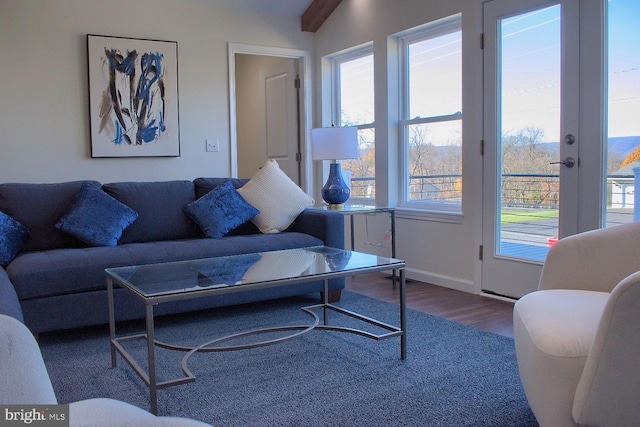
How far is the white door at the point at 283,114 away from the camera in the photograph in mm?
5836

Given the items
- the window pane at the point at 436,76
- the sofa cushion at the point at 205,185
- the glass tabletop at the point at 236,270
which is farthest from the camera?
the window pane at the point at 436,76

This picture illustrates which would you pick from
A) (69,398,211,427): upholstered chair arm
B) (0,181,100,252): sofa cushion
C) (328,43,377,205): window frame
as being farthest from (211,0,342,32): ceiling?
(69,398,211,427): upholstered chair arm

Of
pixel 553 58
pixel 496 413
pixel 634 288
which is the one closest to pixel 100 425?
pixel 634 288

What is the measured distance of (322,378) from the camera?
2516mm

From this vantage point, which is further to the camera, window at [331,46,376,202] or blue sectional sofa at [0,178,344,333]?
window at [331,46,376,202]

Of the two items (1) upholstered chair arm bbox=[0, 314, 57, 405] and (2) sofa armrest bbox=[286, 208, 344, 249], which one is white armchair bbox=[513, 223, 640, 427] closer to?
(1) upholstered chair arm bbox=[0, 314, 57, 405]

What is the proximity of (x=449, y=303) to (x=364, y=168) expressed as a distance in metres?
1.85

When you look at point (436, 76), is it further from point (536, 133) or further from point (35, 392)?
point (35, 392)

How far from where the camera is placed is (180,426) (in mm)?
817

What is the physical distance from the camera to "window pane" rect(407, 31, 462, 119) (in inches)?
172

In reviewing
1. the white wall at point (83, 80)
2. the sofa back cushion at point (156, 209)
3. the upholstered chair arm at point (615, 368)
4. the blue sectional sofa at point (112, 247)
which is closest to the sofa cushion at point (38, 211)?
the blue sectional sofa at point (112, 247)

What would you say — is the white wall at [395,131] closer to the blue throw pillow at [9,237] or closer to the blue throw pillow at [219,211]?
the blue throw pillow at [219,211]

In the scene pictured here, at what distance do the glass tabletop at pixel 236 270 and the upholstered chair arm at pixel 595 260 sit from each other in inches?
A: 27.9

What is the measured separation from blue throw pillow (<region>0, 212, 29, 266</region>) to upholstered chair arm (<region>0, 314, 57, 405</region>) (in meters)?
2.41
